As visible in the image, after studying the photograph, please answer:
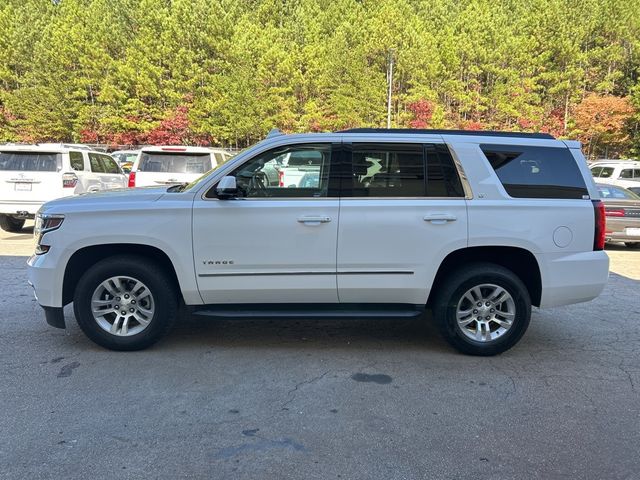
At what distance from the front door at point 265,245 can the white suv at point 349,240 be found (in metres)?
0.01

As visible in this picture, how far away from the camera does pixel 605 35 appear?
4153cm

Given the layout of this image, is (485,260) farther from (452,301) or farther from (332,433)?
(332,433)

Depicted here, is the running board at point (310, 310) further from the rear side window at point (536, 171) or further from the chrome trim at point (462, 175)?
the rear side window at point (536, 171)

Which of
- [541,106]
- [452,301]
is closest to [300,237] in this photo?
[452,301]

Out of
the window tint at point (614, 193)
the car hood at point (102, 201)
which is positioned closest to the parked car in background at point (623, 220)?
the window tint at point (614, 193)

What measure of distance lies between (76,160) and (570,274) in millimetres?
9999

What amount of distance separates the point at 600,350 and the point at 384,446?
283 cm

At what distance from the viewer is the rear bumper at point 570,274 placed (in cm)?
441

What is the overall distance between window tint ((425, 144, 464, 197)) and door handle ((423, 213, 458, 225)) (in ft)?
0.63

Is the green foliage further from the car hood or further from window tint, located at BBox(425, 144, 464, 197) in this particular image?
window tint, located at BBox(425, 144, 464, 197)

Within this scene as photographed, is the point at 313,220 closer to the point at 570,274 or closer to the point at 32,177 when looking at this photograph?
the point at 570,274

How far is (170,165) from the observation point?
10164 millimetres

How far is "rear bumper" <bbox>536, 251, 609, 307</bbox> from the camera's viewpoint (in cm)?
441

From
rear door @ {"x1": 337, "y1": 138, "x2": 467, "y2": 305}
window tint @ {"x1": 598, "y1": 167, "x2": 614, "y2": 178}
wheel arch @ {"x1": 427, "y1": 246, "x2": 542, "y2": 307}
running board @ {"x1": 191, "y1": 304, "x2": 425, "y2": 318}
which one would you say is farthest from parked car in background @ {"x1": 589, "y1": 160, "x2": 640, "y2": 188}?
running board @ {"x1": 191, "y1": 304, "x2": 425, "y2": 318}
